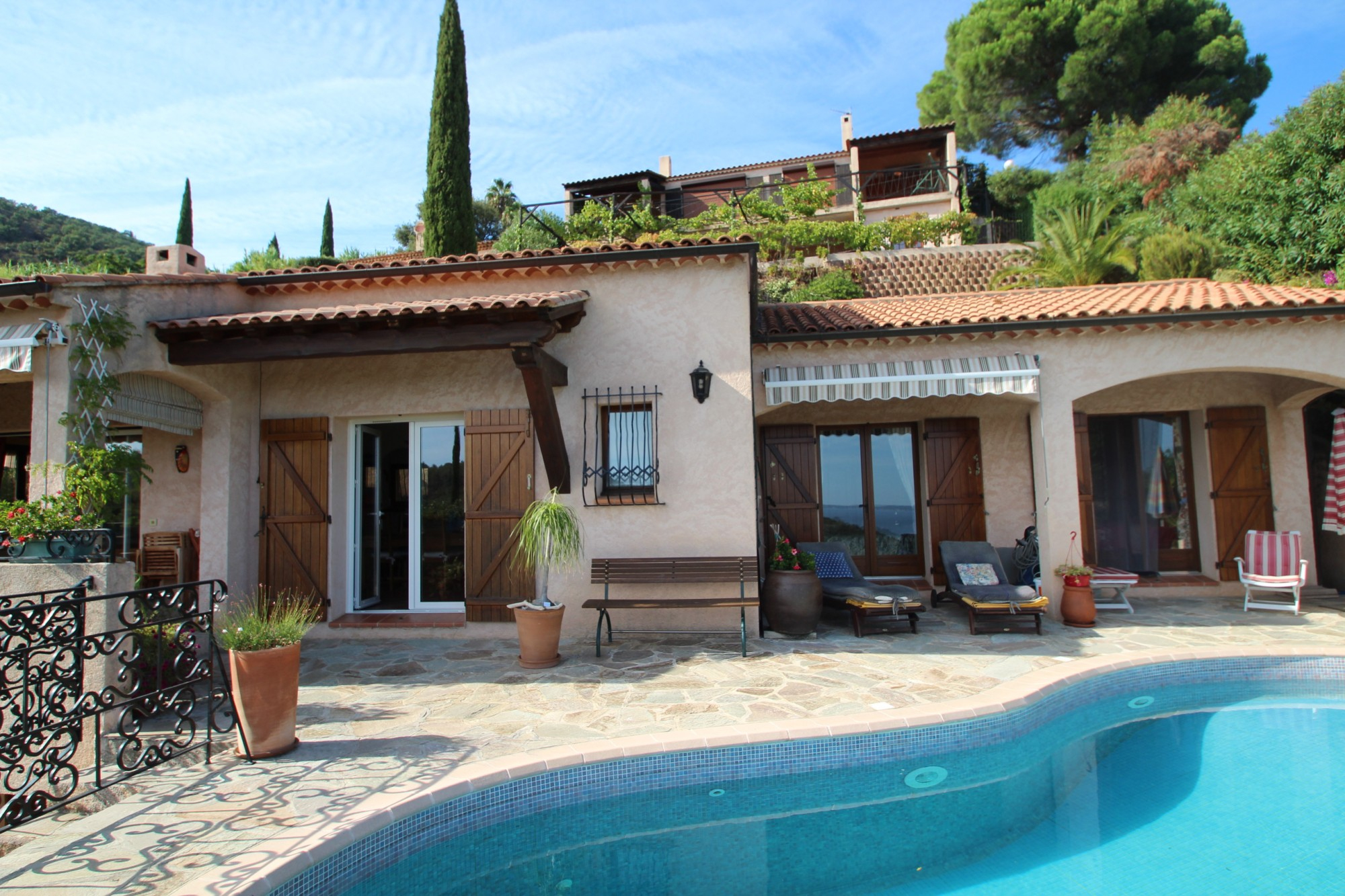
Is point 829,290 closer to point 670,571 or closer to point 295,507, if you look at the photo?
point 670,571

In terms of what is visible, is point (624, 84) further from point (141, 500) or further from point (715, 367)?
point (141, 500)

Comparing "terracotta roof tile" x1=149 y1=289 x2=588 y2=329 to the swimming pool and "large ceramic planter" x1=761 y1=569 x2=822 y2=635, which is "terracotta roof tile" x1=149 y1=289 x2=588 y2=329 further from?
the swimming pool

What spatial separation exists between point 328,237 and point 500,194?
11.8 metres

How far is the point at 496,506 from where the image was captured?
9.14 meters

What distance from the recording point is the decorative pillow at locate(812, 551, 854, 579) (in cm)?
1050

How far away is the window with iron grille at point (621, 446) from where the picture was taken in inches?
354

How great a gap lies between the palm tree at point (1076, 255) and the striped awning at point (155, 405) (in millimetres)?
17099

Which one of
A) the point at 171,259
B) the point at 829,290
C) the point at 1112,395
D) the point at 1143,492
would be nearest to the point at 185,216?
the point at 171,259

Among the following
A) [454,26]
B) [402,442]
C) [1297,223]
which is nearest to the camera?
[402,442]

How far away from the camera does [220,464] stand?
9180 mm

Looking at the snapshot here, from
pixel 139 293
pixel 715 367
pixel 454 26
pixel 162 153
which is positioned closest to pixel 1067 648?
pixel 715 367

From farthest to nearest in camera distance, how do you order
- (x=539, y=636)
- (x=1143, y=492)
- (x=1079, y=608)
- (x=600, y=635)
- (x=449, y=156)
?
(x=449, y=156), (x=1143, y=492), (x=1079, y=608), (x=600, y=635), (x=539, y=636)

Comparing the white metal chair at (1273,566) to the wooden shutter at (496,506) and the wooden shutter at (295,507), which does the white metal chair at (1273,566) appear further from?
the wooden shutter at (295,507)

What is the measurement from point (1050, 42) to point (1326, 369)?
88.6 feet
